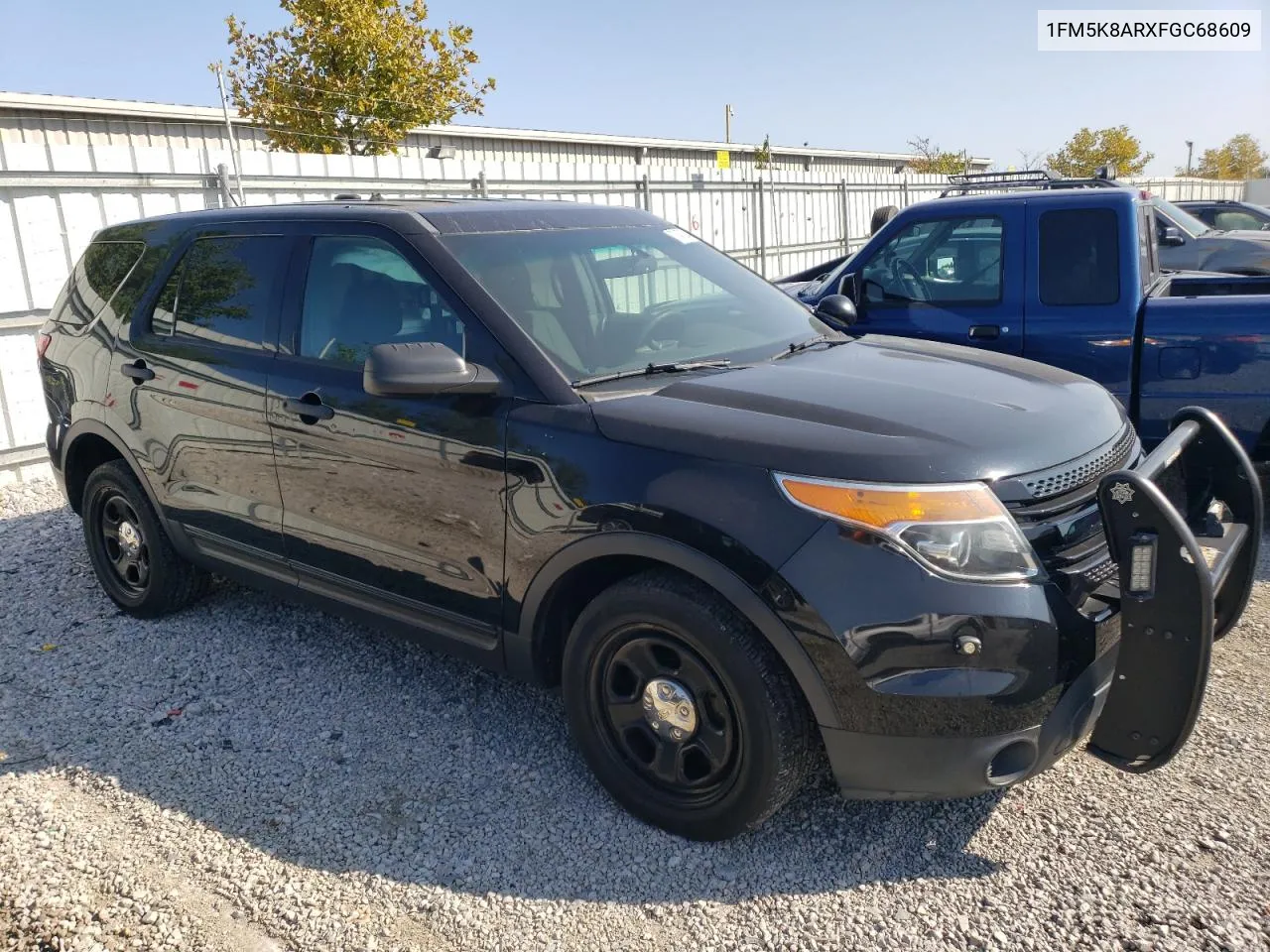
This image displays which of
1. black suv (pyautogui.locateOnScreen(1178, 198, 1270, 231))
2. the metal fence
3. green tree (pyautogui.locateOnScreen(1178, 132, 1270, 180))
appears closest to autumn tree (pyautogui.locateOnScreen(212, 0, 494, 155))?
the metal fence

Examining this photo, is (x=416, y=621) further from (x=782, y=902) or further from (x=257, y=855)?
(x=782, y=902)

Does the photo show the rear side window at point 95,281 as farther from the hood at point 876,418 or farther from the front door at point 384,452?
the hood at point 876,418

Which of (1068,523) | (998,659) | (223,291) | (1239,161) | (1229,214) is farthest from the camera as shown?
(1239,161)

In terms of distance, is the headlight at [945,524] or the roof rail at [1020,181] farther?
the roof rail at [1020,181]

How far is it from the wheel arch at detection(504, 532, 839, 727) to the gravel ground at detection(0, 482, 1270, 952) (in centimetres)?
47

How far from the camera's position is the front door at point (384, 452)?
10.7 feet

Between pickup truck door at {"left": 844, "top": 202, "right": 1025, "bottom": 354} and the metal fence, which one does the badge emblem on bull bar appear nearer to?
pickup truck door at {"left": 844, "top": 202, "right": 1025, "bottom": 354}

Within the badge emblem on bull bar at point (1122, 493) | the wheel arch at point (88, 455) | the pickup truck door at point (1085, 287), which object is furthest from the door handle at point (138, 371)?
the pickup truck door at point (1085, 287)

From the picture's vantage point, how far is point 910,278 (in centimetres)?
620

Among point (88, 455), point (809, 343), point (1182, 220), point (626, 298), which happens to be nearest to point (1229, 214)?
point (1182, 220)

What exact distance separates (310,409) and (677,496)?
161 centimetres

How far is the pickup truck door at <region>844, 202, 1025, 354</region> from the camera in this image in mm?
5805

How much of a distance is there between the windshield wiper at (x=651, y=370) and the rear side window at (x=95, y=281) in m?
2.71

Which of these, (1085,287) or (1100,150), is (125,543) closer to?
(1085,287)
